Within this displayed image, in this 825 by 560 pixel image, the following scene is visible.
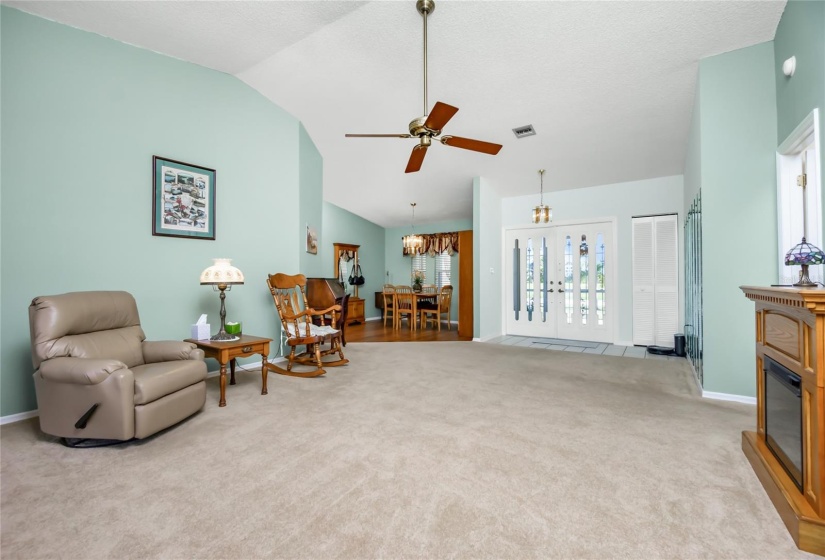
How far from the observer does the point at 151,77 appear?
3.52m

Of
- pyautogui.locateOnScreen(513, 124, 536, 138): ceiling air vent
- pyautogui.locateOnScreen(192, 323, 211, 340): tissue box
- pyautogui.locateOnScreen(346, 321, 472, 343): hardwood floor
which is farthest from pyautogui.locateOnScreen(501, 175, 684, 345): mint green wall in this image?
pyautogui.locateOnScreen(192, 323, 211, 340): tissue box

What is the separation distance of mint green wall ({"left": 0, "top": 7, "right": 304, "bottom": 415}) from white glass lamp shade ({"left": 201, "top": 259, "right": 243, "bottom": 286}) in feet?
2.32

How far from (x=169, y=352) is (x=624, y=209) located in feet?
21.1

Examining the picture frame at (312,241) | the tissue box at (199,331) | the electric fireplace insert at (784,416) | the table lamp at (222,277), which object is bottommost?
the electric fireplace insert at (784,416)

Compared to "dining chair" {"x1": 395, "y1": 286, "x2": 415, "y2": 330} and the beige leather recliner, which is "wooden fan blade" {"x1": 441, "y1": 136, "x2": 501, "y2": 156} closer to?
the beige leather recliner

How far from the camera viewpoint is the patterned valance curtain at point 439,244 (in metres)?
8.99

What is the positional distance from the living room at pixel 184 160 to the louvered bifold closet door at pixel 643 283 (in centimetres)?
184

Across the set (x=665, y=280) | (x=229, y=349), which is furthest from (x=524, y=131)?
(x=229, y=349)

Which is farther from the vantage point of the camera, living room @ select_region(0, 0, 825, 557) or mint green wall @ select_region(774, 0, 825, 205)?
living room @ select_region(0, 0, 825, 557)

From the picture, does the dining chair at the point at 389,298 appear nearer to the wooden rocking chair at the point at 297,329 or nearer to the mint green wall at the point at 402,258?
the mint green wall at the point at 402,258

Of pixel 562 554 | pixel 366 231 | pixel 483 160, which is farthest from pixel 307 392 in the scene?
pixel 366 231

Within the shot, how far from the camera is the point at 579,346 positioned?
5949 mm

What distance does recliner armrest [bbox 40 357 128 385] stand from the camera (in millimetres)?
2213

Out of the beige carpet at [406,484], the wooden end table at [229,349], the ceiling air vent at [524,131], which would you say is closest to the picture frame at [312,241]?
Answer: the wooden end table at [229,349]
